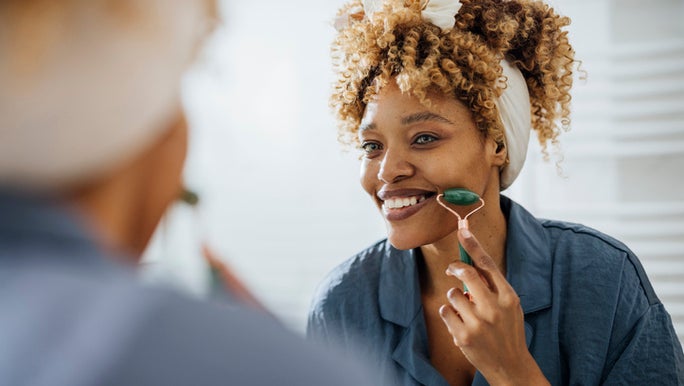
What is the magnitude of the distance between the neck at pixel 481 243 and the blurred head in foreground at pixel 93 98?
95cm

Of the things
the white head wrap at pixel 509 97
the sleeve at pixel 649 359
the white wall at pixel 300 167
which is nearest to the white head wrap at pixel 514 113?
the white head wrap at pixel 509 97

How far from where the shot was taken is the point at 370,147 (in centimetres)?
121

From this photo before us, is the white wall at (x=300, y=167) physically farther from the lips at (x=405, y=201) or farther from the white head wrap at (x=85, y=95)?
the white head wrap at (x=85, y=95)

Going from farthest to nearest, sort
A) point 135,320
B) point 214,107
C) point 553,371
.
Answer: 1. point 214,107
2. point 553,371
3. point 135,320

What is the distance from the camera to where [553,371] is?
1.11 metres

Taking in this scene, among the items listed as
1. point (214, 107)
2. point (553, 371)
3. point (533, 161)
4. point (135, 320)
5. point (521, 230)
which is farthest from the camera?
point (214, 107)

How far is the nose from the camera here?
1135 millimetres

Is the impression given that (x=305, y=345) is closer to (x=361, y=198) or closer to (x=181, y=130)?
(x=181, y=130)

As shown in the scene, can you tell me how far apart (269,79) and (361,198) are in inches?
17.2

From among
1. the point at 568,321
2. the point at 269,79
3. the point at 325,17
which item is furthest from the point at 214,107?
the point at 568,321

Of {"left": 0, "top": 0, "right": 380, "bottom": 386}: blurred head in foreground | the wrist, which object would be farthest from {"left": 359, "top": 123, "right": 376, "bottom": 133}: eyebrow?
{"left": 0, "top": 0, "right": 380, "bottom": 386}: blurred head in foreground

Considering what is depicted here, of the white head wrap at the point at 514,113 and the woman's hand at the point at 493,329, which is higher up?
the white head wrap at the point at 514,113

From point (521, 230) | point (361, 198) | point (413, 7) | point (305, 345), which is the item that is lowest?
point (361, 198)

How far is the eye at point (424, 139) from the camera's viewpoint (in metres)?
1.14
